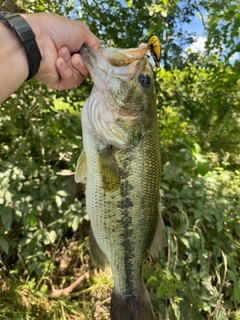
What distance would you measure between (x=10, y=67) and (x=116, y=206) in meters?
0.82

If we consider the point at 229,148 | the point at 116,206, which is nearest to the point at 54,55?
the point at 116,206

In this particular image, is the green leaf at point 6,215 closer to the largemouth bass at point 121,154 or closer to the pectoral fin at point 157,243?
the largemouth bass at point 121,154

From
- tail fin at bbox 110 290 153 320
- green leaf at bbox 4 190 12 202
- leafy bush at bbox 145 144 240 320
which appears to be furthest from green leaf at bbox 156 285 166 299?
green leaf at bbox 4 190 12 202

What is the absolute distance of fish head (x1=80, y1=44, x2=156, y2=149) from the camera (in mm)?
1588

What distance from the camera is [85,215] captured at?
9.86 feet

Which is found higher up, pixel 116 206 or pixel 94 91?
pixel 94 91

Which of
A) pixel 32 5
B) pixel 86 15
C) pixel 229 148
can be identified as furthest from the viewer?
pixel 229 148

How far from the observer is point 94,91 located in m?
1.65

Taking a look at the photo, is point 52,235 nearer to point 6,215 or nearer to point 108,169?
point 6,215

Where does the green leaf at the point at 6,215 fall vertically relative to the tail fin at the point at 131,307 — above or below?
below

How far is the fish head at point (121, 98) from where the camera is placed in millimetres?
1588

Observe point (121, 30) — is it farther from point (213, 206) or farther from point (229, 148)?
point (229, 148)

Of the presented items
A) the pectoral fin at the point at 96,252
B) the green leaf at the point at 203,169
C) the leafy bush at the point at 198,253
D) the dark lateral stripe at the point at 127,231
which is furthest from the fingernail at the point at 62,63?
the green leaf at the point at 203,169

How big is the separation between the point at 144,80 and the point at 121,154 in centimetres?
37
